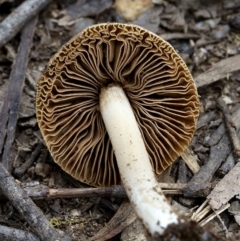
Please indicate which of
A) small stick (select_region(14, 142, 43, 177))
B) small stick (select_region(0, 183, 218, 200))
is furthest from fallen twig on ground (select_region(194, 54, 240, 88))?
small stick (select_region(14, 142, 43, 177))

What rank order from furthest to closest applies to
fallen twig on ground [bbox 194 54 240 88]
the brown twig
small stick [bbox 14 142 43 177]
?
1. fallen twig on ground [bbox 194 54 240 88]
2. the brown twig
3. small stick [bbox 14 142 43 177]

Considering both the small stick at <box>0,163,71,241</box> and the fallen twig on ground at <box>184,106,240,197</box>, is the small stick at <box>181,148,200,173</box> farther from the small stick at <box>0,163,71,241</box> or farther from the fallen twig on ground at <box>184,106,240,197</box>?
the small stick at <box>0,163,71,241</box>

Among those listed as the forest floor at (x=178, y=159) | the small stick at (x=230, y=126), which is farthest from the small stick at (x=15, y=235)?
the small stick at (x=230, y=126)

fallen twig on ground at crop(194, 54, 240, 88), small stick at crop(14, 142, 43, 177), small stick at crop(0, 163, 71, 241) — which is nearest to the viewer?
small stick at crop(0, 163, 71, 241)

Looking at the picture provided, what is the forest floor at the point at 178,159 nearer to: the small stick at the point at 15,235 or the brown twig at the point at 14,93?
the brown twig at the point at 14,93

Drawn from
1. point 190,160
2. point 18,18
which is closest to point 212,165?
point 190,160

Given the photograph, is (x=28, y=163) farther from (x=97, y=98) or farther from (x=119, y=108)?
(x=119, y=108)

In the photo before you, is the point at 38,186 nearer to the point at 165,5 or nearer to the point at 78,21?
the point at 78,21

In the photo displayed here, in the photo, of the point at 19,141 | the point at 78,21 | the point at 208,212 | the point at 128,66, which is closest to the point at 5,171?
the point at 19,141
